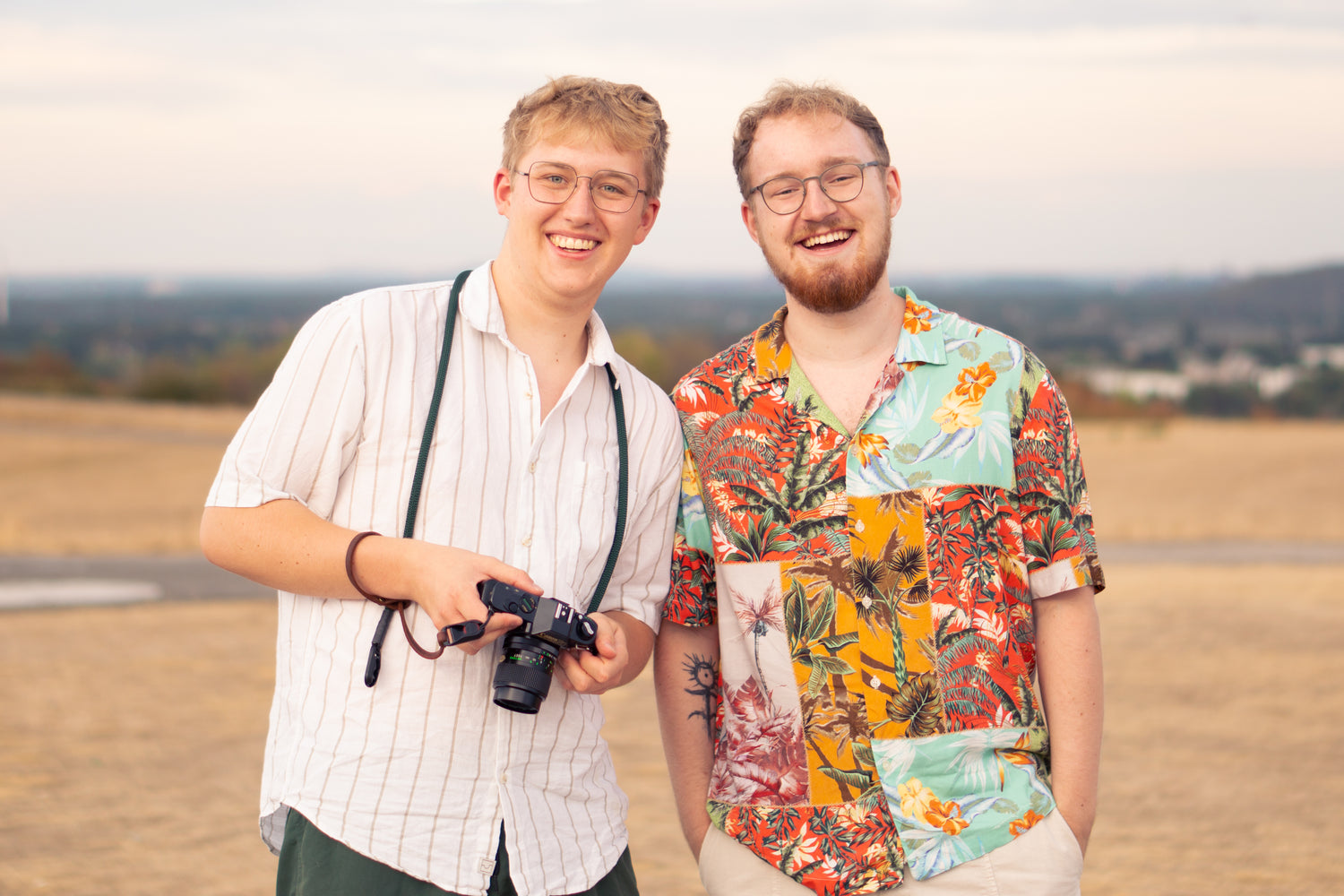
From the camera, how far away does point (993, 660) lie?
2.84m

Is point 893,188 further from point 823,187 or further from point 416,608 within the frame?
point 416,608

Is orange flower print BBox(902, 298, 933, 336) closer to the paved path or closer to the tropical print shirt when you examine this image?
the tropical print shirt

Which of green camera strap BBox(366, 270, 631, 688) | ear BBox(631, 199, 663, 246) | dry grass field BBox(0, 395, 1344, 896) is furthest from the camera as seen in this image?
dry grass field BBox(0, 395, 1344, 896)

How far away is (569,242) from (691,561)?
84 centimetres

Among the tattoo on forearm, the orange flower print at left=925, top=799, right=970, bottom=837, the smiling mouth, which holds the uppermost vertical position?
the smiling mouth

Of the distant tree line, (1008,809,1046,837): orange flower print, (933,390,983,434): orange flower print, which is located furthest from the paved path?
the distant tree line

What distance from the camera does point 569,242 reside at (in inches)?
106

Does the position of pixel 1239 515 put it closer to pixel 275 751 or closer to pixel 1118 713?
pixel 1118 713

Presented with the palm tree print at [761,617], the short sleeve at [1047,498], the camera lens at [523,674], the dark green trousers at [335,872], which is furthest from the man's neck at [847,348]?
the dark green trousers at [335,872]

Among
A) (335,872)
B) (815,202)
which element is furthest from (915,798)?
(815,202)

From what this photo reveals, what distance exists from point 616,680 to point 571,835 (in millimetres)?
330

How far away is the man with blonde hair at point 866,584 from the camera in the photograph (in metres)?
2.78

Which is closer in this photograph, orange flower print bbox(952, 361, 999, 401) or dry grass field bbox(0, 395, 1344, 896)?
orange flower print bbox(952, 361, 999, 401)

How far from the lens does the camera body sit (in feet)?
7.75
